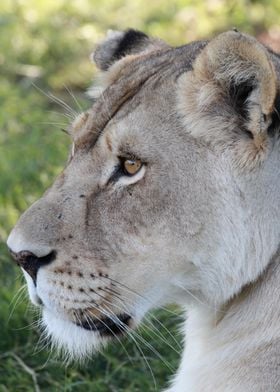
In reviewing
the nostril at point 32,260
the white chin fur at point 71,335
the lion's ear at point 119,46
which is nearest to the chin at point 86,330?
the white chin fur at point 71,335

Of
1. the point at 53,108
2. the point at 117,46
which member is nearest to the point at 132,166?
the point at 117,46

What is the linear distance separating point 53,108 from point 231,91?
357 centimetres

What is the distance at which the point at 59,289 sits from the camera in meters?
2.66

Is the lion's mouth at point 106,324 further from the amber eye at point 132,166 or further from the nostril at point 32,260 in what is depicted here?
the amber eye at point 132,166

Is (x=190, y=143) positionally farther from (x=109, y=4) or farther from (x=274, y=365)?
(x=109, y=4)

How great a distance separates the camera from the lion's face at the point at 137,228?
8.55 feet

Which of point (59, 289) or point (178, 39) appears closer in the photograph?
point (59, 289)

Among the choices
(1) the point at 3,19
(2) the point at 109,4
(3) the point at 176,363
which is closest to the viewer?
(3) the point at 176,363

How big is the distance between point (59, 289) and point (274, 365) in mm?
576

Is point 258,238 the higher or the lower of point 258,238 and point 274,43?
the higher

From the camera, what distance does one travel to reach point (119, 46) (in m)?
3.28

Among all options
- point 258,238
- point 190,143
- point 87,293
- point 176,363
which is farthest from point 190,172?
point 176,363

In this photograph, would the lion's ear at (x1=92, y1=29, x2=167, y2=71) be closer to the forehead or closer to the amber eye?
the forehead

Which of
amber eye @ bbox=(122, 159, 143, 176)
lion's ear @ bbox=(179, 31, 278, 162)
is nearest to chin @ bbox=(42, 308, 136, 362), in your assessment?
amber eye @ bbox=(122, 159, 143, 176)
